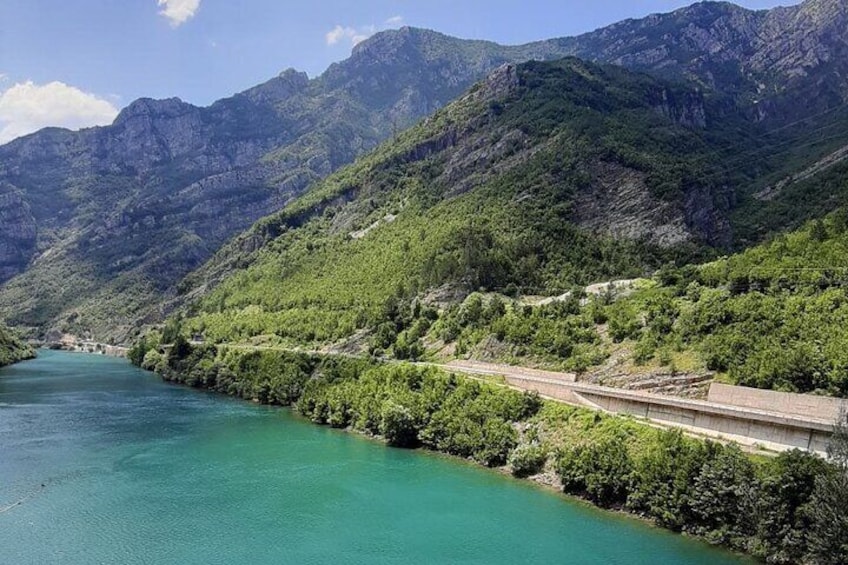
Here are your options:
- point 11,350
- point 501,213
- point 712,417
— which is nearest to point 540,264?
point 501,213

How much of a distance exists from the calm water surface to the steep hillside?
135 ft

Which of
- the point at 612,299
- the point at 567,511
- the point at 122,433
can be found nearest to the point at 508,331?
the point at 612,299

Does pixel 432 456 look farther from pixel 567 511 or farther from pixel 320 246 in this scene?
pixel 320 246

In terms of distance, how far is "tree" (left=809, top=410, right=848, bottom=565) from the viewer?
38.5 metres

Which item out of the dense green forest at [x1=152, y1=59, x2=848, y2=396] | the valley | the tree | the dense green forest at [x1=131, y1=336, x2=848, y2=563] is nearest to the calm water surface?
the dense green forest at [x1=131, y1=336, x2=848, y2=563]

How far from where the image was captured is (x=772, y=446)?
48.6 metres

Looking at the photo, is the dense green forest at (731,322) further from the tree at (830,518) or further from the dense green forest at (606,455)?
the tree at (830,518)

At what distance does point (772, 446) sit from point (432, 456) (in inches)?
1260

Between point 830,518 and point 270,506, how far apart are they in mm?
40000

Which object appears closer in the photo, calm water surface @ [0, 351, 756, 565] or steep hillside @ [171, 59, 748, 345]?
calm water surface @ [0, 351, 756, 565]

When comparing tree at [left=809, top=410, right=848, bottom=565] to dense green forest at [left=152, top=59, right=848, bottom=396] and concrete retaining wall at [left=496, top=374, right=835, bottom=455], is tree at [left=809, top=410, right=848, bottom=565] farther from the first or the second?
dense green forest at [left=152, top=59, right=848, bottom=396]

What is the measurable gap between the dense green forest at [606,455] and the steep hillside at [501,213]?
89.4 ft

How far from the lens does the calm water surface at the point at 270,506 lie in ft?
151

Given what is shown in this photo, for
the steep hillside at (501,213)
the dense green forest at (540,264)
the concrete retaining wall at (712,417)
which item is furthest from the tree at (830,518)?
the steep hillside at (501,213)
